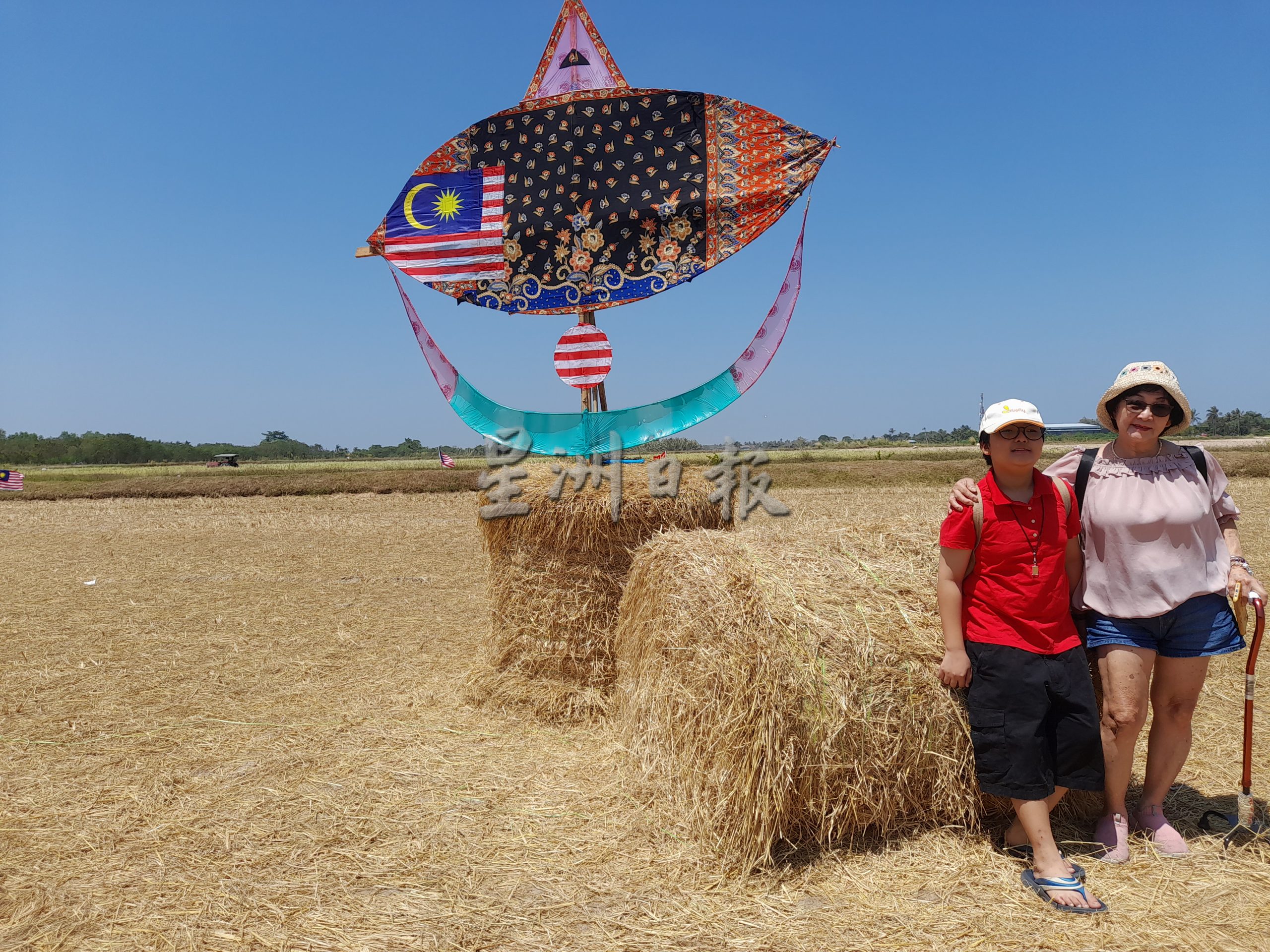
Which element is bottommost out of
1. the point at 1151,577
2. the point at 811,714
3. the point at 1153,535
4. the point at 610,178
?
the point at 811,714

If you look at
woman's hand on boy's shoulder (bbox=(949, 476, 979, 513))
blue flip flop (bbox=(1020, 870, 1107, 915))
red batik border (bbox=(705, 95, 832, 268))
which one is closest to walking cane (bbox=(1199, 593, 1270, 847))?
blue flip flop (bbox=(1020, 870, 1107, 915))

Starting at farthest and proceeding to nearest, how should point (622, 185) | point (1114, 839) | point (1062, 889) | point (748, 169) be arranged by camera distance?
point (622, 185), point (748, 169), point (1114, 839), point (1062, 889)

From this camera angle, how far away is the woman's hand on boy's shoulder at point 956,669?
2830mm

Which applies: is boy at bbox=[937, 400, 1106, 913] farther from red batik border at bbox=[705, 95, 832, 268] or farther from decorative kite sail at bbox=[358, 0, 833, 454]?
red batik border at bbox=[705, 95, 832, 268]

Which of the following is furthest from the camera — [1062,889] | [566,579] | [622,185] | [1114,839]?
[622,185]

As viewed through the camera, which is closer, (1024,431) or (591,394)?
(1024,431)

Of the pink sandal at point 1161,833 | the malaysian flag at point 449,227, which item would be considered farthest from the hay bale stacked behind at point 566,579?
the pink sandal at point 1161,833

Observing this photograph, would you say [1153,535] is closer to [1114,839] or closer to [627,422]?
[1114,839]

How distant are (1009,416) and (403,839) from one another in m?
2.92

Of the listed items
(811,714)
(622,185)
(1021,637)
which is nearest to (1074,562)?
(1021,637)

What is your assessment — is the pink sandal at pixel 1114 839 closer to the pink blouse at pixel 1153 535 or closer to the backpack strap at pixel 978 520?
the pink blouse at pixel 1153 535

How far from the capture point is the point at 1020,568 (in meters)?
2.79

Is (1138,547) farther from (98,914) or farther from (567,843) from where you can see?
(98,914)

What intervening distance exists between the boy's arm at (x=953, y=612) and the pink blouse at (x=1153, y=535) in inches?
20.7
